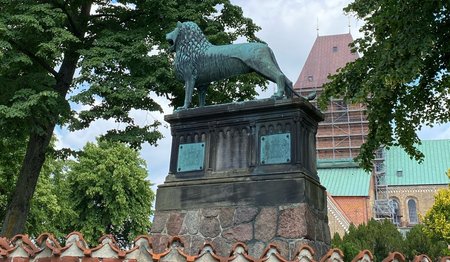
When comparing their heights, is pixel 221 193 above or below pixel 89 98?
below

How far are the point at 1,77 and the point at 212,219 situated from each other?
7.69m

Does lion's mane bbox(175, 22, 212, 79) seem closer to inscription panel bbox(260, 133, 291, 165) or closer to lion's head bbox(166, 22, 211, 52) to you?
lion's head bbox(166, 22, 211, 52)

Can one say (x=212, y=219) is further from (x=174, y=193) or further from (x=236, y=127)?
(x=236, y=127)

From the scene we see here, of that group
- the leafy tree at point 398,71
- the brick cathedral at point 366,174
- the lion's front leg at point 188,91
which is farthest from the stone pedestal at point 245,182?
the brick cathedral at point 366,174

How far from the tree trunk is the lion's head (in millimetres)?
5445

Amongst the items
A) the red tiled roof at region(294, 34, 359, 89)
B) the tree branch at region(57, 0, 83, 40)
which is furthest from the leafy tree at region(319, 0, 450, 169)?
the red tiled roof at region(294, 34, 359, 89)

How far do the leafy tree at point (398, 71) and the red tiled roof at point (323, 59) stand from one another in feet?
137

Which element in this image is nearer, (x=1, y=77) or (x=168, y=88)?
(x=1, y=77)

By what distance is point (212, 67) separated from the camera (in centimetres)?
754

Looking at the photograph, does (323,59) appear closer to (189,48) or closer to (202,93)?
(202,93)

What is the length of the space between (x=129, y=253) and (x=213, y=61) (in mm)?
3716

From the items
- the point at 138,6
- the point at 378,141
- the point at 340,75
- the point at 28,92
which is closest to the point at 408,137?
the point at 378,141

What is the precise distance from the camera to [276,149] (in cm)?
666

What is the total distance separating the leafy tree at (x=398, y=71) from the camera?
9.24m
